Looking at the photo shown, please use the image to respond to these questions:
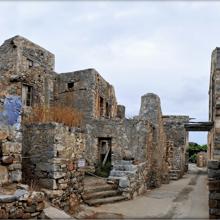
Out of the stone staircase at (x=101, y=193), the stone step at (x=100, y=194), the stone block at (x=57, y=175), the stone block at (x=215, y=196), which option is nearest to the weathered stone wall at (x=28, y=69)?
the stone staircase at (x=101, y=193)

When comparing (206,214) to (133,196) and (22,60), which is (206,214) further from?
(22,60)

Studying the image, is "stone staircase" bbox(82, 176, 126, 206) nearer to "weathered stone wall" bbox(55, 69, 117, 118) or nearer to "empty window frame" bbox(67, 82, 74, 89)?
"weathered stone wall" bbox(55, 69, 117, 118)

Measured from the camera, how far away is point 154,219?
748cm

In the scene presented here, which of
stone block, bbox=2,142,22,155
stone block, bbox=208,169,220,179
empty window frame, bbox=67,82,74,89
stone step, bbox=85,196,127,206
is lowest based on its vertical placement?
stone step, bbox=85,196,127,206

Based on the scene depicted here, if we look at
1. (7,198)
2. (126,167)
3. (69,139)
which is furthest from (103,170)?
(7,198)

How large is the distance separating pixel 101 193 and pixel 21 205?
4.35m

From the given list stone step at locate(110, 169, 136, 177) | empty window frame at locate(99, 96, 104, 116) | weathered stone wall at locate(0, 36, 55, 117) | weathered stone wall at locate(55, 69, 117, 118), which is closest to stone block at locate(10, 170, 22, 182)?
stone step at locate(110, 169, 136, 177)

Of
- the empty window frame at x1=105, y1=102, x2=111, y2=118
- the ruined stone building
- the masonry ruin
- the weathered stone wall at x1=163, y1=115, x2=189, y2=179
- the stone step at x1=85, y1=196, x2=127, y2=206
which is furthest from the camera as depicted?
the weathered stone wall at x1=163, y1=115, x2=189, y2=179

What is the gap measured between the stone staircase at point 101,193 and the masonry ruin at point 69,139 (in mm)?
40

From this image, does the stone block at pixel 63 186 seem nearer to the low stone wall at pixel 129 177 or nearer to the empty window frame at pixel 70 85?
the low stone wall at pixel 129 177

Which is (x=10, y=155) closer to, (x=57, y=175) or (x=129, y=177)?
(x=57, y=175)

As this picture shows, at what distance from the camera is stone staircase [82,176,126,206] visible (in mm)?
8789

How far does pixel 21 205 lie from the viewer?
537 centimetres

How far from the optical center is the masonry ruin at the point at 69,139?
6.29 metres
